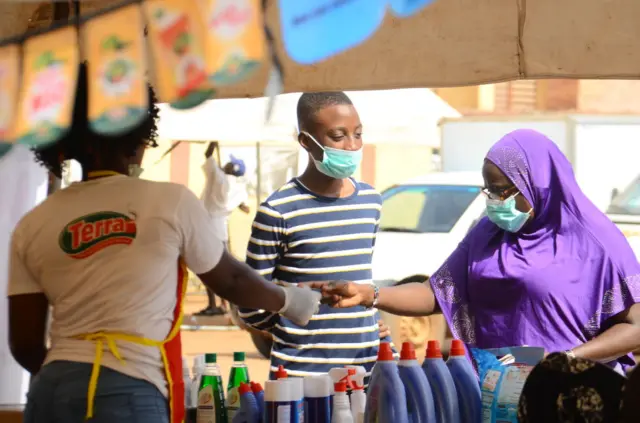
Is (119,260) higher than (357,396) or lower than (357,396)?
higher

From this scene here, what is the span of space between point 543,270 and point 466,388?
0.61m

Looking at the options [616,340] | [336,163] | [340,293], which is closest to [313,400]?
[340,293]

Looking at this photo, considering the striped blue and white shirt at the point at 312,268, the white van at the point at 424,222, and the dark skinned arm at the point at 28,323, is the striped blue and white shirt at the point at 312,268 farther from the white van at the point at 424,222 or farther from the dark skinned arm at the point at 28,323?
the white van at the point at 424,222

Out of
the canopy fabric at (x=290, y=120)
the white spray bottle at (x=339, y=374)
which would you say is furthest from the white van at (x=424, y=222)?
the white spray bottle at (x=339, y=374)

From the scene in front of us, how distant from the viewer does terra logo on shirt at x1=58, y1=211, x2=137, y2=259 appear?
317 cm

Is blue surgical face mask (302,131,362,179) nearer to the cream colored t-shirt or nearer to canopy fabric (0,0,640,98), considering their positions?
canopy fabric (0,0,640,98)

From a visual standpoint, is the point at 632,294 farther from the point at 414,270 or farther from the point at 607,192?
the point at 607,192

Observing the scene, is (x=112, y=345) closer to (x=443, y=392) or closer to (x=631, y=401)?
(x=443, y=392)

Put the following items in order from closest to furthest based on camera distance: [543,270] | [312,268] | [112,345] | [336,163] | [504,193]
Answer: [112,345], [543,270], [504,193], [312,268], [336,163]

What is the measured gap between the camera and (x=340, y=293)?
157 inches

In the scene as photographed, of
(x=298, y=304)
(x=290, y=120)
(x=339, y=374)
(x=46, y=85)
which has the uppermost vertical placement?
(x=290, y=120)

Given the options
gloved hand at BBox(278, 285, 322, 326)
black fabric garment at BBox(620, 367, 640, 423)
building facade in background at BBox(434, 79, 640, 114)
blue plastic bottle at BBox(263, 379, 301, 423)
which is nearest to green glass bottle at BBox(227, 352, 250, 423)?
blue plastic bottle at BBox(263, 379, 301, 423)

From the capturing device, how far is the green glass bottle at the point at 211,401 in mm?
3826

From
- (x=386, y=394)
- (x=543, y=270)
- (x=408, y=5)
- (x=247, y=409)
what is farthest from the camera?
(x=543, y=270)
